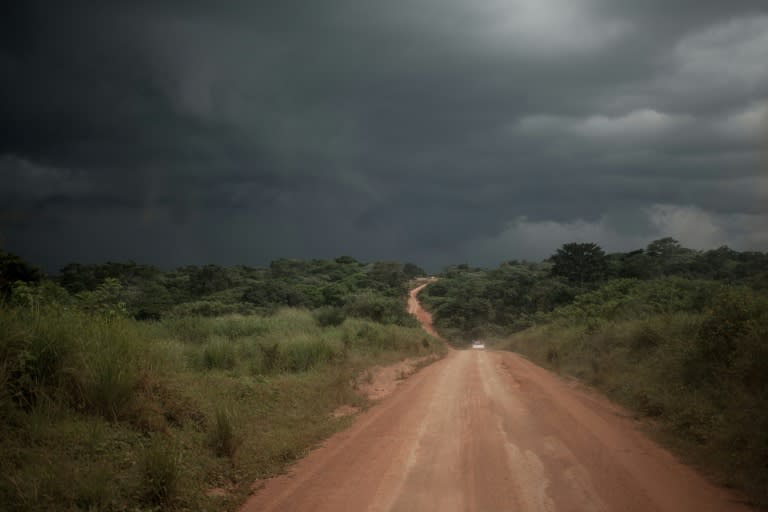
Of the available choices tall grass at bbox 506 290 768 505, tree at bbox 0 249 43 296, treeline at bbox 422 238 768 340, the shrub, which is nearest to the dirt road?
tall grass at bbox 506 290 768 505

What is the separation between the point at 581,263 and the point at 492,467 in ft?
192

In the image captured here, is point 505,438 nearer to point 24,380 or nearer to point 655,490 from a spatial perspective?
point 655,490

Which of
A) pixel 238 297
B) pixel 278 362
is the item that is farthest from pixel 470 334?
pixel 278 362

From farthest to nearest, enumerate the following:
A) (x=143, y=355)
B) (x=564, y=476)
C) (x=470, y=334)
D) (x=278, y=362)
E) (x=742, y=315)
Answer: (x=470, y=334) < (x=278, y=362) < (x=742, y=315) < (x=143, y=355) < (x=564, y=476)

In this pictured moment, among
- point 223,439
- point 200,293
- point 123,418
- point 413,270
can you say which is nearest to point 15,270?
point 123,418

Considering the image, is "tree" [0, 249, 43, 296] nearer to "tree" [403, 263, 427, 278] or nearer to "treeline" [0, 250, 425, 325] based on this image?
"treeline" [0, 250, 425, 325]

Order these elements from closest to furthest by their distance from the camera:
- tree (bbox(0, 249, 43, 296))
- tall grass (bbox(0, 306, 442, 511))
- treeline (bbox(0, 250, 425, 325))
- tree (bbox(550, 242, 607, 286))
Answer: tall grass (bbox(0, 306, 442, 511)) < tree (bbox(0, 249, 43, 296)) < treeline (bbox(0, 250, 425, 325)) < tree (bbox(550, 242, 607, 286))

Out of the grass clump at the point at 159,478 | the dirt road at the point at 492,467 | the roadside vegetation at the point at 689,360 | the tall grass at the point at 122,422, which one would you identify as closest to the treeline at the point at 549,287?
the roadside vegetation at the point at 689,360

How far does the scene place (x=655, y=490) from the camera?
22.0ft

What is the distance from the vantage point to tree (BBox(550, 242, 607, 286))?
196 ft

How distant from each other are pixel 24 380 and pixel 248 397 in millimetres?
4892

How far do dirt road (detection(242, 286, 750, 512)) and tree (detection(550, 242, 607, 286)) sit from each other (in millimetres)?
51270

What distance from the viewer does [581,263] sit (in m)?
61.4

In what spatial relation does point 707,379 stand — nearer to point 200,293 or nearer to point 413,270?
point 200,293
